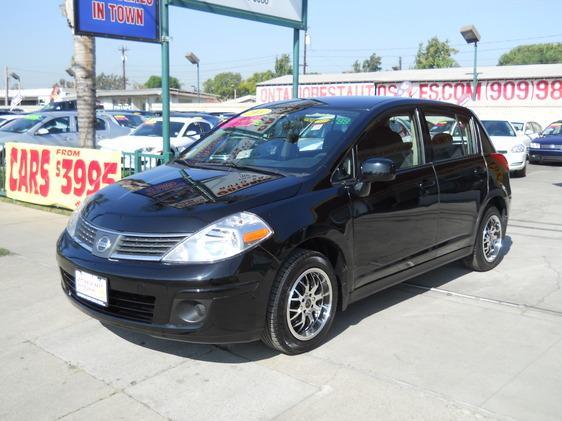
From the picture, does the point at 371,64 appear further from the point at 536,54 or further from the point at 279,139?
the point at 279,139

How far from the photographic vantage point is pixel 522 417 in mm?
3232

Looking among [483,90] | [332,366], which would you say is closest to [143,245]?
[332,366]

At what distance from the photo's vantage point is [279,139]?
4.73 metres

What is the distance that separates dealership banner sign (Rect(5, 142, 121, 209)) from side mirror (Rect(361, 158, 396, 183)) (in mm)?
5142

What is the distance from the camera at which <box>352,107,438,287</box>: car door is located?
172 inches

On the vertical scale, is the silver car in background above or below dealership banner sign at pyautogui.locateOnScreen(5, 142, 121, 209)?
above

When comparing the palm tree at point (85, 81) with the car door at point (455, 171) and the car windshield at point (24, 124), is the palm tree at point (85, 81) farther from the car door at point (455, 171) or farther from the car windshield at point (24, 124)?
the car door at point (455, 171)

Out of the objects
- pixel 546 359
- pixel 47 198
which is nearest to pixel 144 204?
pixel 546 359

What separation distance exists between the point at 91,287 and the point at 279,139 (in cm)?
184

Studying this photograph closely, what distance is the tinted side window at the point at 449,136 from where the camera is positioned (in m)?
5.29

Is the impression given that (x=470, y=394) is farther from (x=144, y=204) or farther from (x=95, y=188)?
(x=95, y=188)

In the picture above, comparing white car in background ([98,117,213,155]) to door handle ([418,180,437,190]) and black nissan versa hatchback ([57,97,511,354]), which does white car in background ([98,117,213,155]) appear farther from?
door handle ([418,180,437,190])

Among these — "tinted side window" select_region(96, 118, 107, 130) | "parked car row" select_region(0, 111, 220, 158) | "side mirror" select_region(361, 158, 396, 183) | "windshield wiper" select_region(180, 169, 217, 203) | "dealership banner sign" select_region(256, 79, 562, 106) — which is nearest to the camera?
"windshield wiper" select_region(180, 169, 217, 203)

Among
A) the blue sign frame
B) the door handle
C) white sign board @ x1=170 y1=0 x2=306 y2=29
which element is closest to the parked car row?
white sign board @ x1=170 y1=0 x2=306 y2=29
